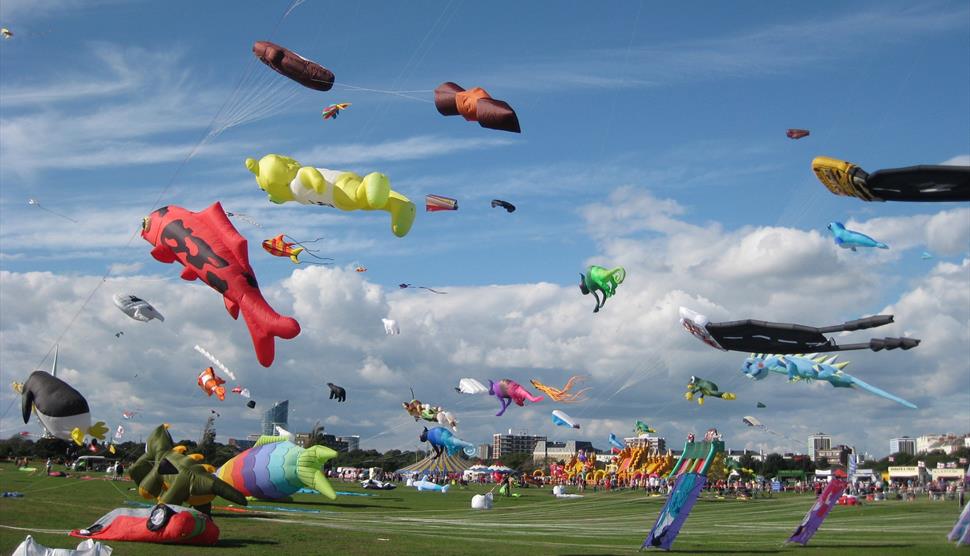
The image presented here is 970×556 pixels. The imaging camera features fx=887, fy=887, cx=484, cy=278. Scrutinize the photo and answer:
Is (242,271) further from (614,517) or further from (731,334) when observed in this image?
(614,517)

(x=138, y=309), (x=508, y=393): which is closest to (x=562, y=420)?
(x=508, y=393)

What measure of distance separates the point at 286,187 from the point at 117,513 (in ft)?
32.3

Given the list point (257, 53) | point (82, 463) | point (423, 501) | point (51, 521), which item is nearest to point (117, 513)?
point (51, 521)

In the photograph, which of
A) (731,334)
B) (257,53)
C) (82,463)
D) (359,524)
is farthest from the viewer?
(82,463)

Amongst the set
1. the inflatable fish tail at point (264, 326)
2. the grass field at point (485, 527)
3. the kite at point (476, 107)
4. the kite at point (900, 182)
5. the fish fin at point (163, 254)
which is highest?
the kite at point (476, 107)

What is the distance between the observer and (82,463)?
81.2m

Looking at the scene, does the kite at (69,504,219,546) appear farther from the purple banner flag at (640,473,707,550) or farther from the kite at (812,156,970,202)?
the kite at (812,156,970,202)

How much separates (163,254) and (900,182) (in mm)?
13305

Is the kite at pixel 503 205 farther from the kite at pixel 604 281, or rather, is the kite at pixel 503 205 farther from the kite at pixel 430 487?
the kite at pixel 430 487

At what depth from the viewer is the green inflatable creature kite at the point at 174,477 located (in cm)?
2466

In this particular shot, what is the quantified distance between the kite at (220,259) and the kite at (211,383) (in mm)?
32159

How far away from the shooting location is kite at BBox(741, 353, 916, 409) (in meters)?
34.0

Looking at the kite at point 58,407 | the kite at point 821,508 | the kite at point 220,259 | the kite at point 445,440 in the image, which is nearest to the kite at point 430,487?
the kite at point 445,440

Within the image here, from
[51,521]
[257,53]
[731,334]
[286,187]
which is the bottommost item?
[51,521]
